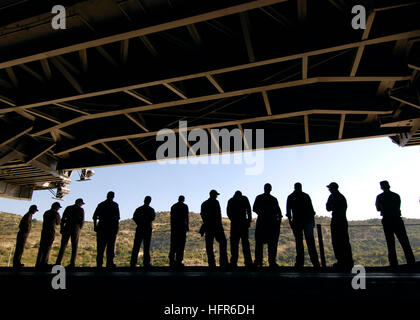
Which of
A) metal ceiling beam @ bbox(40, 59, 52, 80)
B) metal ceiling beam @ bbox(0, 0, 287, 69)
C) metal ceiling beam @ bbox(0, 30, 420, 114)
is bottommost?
metal ceiling beam @ bbox(0, 30, 420, 114)

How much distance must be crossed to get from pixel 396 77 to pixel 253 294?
20.9 feet

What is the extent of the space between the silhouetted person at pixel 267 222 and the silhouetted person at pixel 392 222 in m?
2.58

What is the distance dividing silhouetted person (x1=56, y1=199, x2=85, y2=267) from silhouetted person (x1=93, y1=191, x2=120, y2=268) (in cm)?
95

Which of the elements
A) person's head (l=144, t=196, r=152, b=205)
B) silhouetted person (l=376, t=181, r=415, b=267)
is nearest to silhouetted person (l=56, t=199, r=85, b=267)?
person's head (l=144, t=196, r=152, b=205)

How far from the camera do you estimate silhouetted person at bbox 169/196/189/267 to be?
646 cm

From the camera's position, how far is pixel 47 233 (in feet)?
25.2

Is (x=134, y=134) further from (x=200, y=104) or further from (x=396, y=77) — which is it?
(x=396, y=77)

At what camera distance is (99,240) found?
672cm

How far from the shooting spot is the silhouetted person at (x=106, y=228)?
21.9ft

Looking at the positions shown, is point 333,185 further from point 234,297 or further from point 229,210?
point 234,297

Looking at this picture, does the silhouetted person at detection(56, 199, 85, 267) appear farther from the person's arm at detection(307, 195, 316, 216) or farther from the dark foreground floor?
the person's arm at detection(307, 195, 316, 216)

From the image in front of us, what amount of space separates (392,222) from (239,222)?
364 cm

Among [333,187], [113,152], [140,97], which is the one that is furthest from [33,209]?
[333,187]

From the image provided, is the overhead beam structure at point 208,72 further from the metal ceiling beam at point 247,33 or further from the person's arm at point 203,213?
the person's arm at point 203,213
